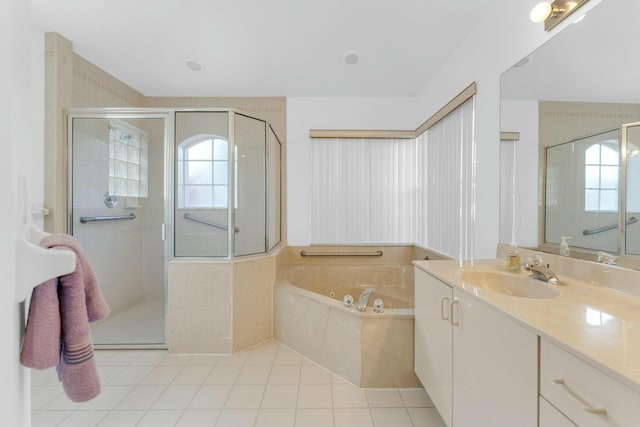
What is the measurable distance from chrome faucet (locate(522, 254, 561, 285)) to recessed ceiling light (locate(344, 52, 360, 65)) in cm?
206

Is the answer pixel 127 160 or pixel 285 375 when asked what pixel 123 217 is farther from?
pixel 285 375

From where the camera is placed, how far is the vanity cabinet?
82 centimetres

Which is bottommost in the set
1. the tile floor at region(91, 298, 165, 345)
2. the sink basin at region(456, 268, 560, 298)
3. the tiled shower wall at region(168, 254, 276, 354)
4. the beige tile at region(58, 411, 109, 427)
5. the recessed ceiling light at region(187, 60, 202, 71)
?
the beige tile at region(58, 411, 109, 427)

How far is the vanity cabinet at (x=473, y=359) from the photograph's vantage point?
825mm

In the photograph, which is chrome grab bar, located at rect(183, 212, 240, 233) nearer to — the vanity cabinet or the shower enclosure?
the shower enclosure

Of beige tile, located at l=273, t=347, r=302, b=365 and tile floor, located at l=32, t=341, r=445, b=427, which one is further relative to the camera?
beige tile, located at l=273, t=347, r=302, b=365

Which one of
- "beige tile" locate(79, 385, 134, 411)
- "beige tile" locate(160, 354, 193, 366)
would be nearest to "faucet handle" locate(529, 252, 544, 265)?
"beige tile" locate(160, 354, 193, 366)

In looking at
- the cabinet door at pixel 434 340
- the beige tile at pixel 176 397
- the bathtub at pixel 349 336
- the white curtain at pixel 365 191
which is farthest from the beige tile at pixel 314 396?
the white curtain at pixel 365 191

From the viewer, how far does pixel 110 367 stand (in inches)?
79.6

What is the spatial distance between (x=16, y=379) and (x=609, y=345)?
4.05 feet

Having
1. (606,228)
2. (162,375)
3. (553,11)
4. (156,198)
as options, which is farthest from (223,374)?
(553,11)

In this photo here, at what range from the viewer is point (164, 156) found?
232 centimetres

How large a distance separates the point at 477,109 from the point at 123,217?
3.27 meters

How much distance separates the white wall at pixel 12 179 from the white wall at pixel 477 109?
6.25 ft
